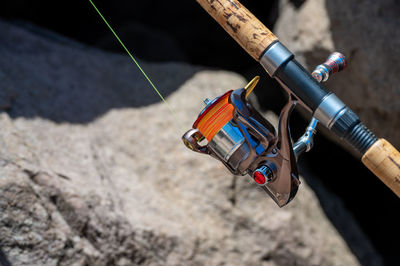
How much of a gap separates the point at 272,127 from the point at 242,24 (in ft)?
1.39

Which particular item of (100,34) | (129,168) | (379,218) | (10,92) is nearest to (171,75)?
(129,168)

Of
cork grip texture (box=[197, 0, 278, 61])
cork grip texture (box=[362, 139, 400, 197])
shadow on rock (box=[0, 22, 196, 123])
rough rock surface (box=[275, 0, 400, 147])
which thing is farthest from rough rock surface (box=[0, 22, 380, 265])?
cork grip texture (box=[362, 139, 400, 197])

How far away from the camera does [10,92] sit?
9.18 ft

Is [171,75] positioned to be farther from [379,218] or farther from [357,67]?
[379,218]

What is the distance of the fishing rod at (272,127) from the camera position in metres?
1.54

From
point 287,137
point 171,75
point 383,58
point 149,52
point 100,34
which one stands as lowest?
point 100,34

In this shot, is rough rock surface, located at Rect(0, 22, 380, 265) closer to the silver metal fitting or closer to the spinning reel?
the spinning reel

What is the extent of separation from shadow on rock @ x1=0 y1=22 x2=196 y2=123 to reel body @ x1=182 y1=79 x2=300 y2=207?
57.4 inches

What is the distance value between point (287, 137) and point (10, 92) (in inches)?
74.2

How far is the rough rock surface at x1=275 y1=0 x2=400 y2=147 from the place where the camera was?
3.05 m

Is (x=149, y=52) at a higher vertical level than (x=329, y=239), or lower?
lower

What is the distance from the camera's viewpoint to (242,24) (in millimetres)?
1787

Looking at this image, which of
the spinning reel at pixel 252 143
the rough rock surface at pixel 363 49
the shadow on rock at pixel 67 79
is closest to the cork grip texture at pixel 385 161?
the spinning reel at pixel 252 143

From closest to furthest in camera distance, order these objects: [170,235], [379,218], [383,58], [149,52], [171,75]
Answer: [170,235]
[383,58]
[171,75]
[379,218]
[149,52]
